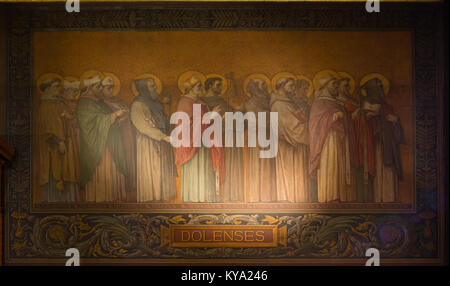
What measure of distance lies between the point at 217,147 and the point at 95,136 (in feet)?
4.98

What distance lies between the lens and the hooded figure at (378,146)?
5711mm

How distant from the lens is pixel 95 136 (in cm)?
576

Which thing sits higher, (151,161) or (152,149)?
(152,149)

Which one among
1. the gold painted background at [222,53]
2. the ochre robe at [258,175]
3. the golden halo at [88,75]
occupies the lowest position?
the ochre robe at [258,175]

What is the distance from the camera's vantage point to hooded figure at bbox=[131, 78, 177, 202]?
18.8 ft

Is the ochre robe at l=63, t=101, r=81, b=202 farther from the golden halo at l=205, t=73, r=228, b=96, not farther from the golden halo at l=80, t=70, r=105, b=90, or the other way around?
the golden halo at l=205, t=73, r=228, b=96

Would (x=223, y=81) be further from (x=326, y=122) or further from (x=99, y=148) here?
(x=99, y=148)

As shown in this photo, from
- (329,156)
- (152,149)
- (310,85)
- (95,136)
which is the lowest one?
(329,156)

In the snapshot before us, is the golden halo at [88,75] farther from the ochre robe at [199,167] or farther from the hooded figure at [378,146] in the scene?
the hooded figure at [378,146]

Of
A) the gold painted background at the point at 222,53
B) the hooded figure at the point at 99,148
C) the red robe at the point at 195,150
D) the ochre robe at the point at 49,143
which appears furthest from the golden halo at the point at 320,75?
the ochre robe at the point at 49,143

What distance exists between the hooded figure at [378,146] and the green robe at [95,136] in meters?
2.96

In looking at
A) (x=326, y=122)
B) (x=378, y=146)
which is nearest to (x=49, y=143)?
(x=326, y=122)

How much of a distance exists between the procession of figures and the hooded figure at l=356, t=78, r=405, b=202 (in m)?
0.01

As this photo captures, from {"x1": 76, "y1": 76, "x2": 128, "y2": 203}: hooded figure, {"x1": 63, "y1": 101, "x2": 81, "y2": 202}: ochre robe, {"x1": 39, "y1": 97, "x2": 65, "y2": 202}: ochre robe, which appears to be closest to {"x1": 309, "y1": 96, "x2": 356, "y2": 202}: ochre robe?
{"x1": 76, "y1": 76, "x2": 128, "y2": 203}: hooded figure
